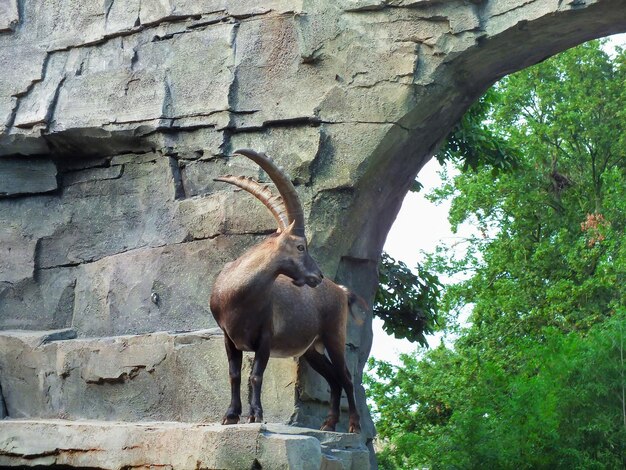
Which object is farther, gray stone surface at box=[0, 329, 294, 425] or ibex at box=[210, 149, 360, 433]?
gray stone surface at box=[0, 329, 294, 425]

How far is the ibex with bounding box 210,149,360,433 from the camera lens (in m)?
7.16

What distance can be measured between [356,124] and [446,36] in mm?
836

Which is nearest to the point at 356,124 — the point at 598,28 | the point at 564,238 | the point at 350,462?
the point at 598,28

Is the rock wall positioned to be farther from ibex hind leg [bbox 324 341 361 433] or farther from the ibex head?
the ibex head

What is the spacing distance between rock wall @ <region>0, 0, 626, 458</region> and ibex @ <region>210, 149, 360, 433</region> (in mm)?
446

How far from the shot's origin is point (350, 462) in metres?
7.23

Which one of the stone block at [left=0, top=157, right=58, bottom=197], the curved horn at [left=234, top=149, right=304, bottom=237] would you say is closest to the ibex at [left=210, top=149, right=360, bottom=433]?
the curved horn at [left=234, top=149, right=304, bottom=237]

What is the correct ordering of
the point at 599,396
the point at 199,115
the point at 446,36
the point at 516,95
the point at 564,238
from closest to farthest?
the point at 446,36 < the point at 199,115 < the point at 599,396 < the point at 564,238 < the point at 516,95

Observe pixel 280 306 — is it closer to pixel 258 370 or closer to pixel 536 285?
pixel 258 370

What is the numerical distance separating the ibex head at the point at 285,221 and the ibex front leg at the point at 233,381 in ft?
1.90

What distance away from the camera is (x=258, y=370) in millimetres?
7211

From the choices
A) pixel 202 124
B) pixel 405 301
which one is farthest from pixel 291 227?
pixel 405 301

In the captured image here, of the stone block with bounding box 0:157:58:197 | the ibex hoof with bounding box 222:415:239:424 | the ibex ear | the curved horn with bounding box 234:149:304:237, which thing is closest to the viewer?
the ibex hoof with bounding box 222:415:239:424

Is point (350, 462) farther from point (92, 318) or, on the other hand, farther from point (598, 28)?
point (598, 28)
